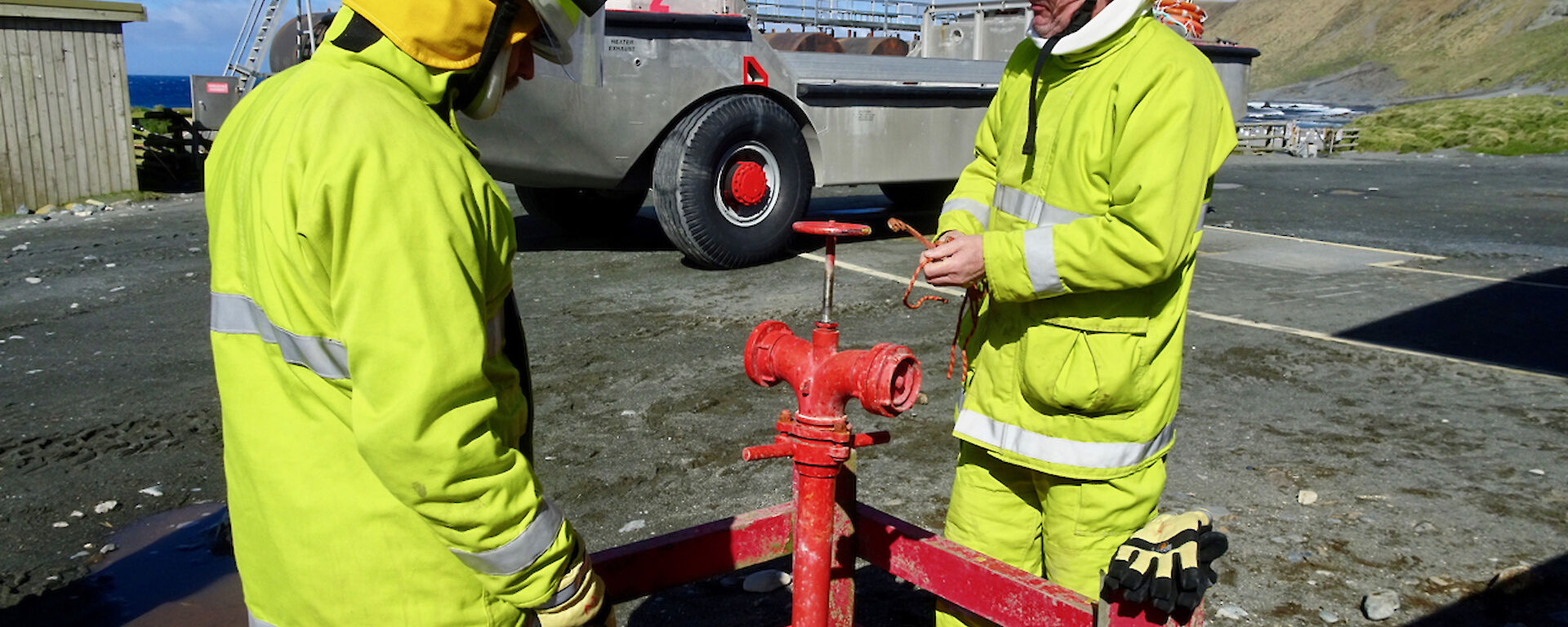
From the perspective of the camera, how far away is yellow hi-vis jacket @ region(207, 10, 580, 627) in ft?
4.30

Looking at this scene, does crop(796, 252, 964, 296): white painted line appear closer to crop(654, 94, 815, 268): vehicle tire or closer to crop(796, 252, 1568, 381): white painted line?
crop(796, 252, 1568, 381): white painted line

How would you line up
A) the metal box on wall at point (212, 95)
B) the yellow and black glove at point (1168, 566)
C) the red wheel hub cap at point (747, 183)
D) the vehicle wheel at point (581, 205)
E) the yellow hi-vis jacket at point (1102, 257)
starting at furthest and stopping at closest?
the metal box on wall at point (212, 95)
the vehicle wheel at point (581, 205)
the red wheel hub cap at point (747, 183)
the yellow hi-vis jacket at point (1102, 257)
the yellow and black glove at point (1168, 566)

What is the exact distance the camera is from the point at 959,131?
332 inches

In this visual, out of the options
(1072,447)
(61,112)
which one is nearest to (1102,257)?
(1072,447)

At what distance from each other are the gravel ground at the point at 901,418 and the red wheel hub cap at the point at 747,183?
1.63 feet

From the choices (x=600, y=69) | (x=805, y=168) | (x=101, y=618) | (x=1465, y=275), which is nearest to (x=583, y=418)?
(x=101, y=618)

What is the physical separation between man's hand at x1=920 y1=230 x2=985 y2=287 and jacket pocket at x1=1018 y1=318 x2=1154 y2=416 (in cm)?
Result: 19

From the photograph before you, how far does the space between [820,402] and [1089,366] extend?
59 centimetres

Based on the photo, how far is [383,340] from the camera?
131 cm

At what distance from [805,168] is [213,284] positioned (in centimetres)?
608

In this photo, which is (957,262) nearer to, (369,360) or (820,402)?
(820,402)

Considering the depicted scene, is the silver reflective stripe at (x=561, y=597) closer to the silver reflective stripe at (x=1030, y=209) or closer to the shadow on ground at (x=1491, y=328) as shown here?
the silver reflective stripe at (x=1030, y=209)

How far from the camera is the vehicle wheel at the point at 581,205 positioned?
8.68m

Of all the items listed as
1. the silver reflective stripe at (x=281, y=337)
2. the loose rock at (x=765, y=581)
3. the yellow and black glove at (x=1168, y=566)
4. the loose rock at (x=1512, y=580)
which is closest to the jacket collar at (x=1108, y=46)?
the yellow and black glove at (x=1168, y=566)
